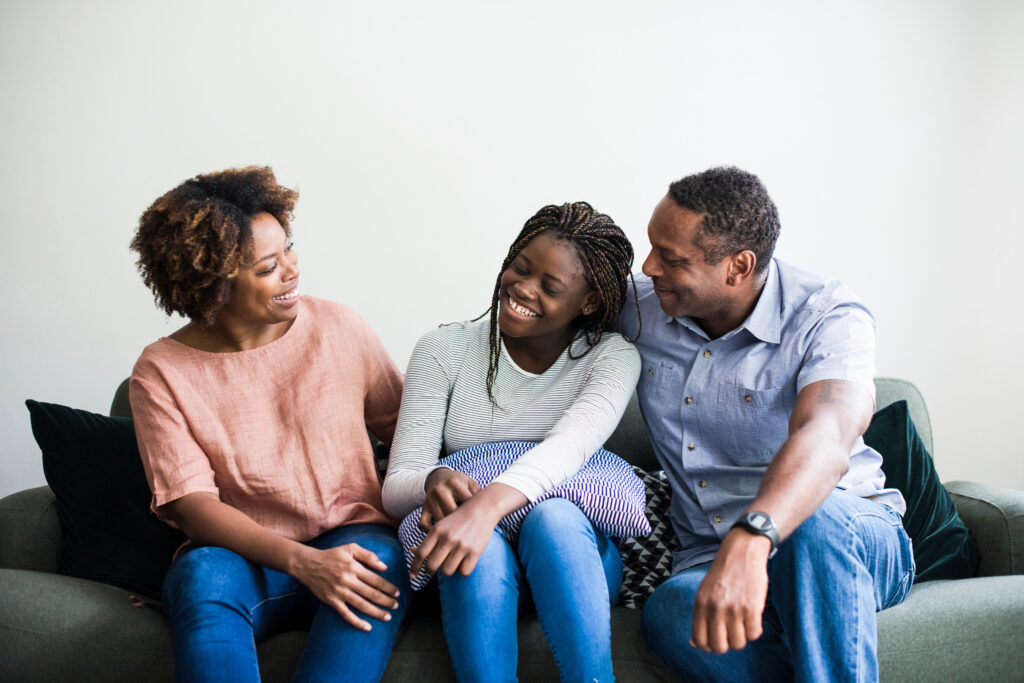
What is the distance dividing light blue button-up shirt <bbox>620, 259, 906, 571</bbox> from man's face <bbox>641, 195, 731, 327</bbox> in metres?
0.06

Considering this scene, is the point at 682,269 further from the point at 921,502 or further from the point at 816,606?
the point at 921,502

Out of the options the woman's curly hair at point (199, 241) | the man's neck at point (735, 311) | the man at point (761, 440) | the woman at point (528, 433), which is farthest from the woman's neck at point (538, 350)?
the woman's curly hair at point (199, 241)

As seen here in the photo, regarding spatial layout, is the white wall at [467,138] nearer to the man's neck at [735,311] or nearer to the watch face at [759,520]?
the man's neck at [735,311]

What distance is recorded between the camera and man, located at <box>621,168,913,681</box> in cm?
124

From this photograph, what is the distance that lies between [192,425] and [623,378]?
2.59 feet

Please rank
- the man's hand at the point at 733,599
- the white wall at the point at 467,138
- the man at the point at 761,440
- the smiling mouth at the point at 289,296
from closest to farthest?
the man's hand at the point at 733,599 < the man at the point at 761,440 < the smiling mouth at the point at 289,296 < the white wall at the point at 467,138

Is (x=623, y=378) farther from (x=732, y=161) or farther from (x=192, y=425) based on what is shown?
(x=732, y=161)

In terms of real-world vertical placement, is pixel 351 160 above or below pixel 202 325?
above

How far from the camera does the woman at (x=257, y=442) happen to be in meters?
1.37

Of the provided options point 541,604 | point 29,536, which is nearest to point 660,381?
point 541,604

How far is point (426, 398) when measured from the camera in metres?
1.65

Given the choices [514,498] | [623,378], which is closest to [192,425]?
[514,498]

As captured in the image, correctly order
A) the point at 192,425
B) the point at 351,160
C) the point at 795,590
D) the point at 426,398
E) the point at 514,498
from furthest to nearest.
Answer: the point at 351,160, the point at 426,398, the point at 192,425, the point at 514,498, the point at 795,590

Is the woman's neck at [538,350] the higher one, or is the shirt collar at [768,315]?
the shirt collar at [768,315]
